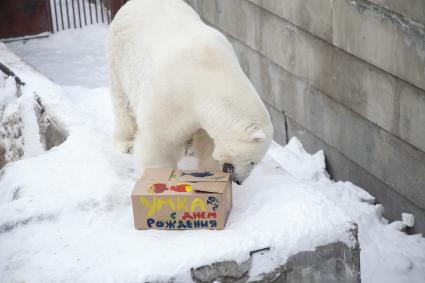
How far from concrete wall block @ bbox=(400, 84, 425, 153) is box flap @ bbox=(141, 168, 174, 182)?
5.63 ft

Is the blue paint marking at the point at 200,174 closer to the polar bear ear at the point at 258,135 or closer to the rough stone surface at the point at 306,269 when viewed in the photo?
the polar bear ear at the point at 258,135

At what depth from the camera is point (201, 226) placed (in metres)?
4.12

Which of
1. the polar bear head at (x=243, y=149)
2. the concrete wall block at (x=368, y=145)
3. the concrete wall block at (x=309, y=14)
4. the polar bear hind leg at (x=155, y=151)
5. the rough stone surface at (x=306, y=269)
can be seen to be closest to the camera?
the rough stone surface at (x=306, y=269)

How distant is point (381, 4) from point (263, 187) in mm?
1551

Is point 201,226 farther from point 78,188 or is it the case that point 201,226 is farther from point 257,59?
point 257,59

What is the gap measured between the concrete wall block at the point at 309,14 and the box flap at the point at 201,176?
6.88ft

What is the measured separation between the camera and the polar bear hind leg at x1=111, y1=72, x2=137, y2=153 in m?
5.50

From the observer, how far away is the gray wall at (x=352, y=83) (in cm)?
500

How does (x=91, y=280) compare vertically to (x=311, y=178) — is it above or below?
above

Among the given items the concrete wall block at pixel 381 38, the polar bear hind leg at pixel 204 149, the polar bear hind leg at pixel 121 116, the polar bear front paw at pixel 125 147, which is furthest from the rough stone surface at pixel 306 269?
the polar bear hind leg at pixel 121 116

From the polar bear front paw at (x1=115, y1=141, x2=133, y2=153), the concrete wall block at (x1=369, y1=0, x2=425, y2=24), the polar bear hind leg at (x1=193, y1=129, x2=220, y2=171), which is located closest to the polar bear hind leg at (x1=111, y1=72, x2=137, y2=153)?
the polar bear front paw at (x1=115, y1=141, x2=133, y2=153)

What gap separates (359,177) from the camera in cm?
588

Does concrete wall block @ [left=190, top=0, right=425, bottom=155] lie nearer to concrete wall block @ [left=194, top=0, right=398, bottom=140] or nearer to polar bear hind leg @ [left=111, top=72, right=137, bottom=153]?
concrete wall block @ [left=194, top=0, right=398, bottom=140]

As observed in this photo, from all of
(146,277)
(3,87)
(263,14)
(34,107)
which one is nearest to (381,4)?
(263,14)
